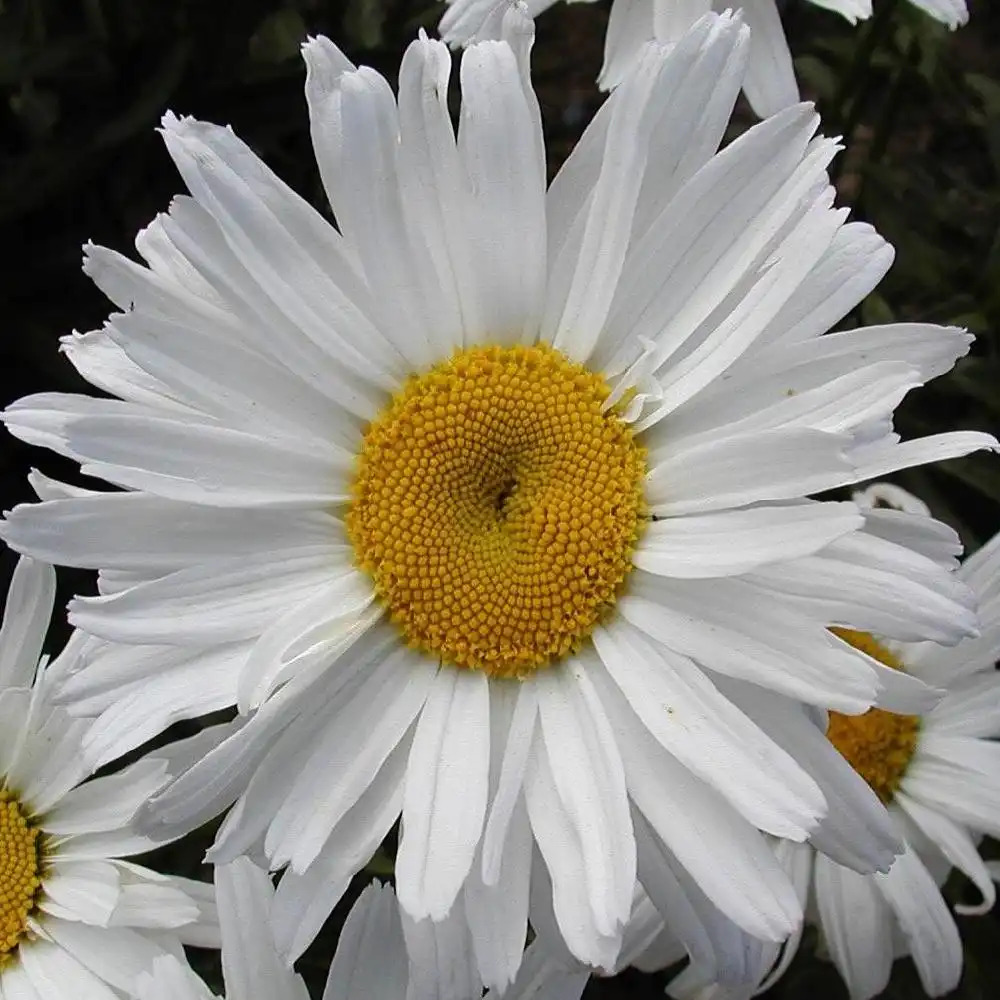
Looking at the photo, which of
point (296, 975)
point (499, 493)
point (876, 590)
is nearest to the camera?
point (876, 590)

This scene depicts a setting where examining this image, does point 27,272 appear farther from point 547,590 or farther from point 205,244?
point 547,590

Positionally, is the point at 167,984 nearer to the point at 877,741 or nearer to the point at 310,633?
the point at 310,633

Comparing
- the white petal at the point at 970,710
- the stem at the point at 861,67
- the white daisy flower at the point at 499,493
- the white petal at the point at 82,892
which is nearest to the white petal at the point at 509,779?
the white daisy flower at the point at 499,493

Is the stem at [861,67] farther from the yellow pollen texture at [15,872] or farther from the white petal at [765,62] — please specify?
the yellow pollen texture at [15,872]

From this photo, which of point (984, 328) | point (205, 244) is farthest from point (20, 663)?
point (984, 328)

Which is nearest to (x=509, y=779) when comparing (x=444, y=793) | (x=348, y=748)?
(x=444, y=793)

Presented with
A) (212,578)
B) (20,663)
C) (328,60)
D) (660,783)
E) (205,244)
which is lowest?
(20,663)
